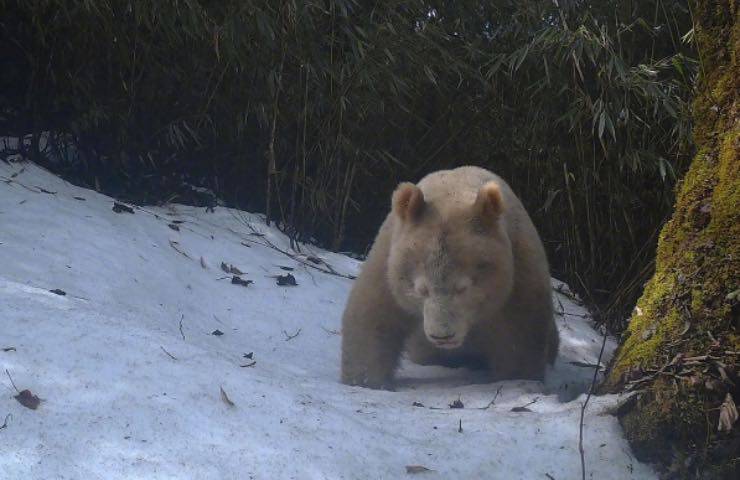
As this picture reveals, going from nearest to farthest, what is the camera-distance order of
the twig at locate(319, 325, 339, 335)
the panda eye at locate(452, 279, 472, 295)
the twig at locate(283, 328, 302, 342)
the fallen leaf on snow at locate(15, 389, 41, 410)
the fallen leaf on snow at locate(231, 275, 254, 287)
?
1. the fallen leaf on snow at locate(15, 389, 41, 410)
2. the panda eye at locate(452, 279, 472, 295)
3. the twig at locate(283, 328, 302, 342)
4. the twig at locate(319, 325, 339, 335)
5. the fallen leaf on snow at locate(231, 275, 254, 287)

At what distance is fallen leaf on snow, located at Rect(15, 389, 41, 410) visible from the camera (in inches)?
114

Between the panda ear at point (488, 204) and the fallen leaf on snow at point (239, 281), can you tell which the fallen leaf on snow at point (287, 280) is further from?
the panda ear at point (488, 204)

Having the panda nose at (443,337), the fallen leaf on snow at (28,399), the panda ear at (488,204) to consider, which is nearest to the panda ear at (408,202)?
the panda ear at (488,204)

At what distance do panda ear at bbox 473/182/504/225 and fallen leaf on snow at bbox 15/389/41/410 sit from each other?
7.58 ft

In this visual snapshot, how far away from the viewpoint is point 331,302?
6.22m

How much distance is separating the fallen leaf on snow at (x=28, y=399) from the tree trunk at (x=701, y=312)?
2196mm

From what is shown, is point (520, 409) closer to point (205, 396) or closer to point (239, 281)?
point (205, 396)

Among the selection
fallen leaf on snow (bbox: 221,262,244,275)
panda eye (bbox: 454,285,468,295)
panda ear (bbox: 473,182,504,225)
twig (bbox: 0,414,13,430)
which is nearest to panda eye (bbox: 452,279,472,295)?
panda eye (bbox: 454,285,468,295)

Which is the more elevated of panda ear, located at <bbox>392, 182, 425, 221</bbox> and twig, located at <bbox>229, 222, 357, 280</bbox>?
panda ear, located at <bbox>392, 182, 425, 221</bbox>

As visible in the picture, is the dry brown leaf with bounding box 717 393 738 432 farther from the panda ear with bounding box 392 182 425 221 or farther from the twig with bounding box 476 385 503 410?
the panda ear with bounding box 392 182 425 221

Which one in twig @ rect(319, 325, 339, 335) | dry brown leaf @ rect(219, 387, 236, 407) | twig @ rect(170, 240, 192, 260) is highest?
dry brown leaf @ rect(219, 387, 236, 407)

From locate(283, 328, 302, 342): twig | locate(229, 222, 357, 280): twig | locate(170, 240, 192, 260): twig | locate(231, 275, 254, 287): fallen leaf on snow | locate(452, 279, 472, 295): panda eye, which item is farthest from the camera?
locate(229, 222, 357, 280): twig

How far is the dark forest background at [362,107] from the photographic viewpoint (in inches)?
236

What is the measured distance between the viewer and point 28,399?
2930 mm
